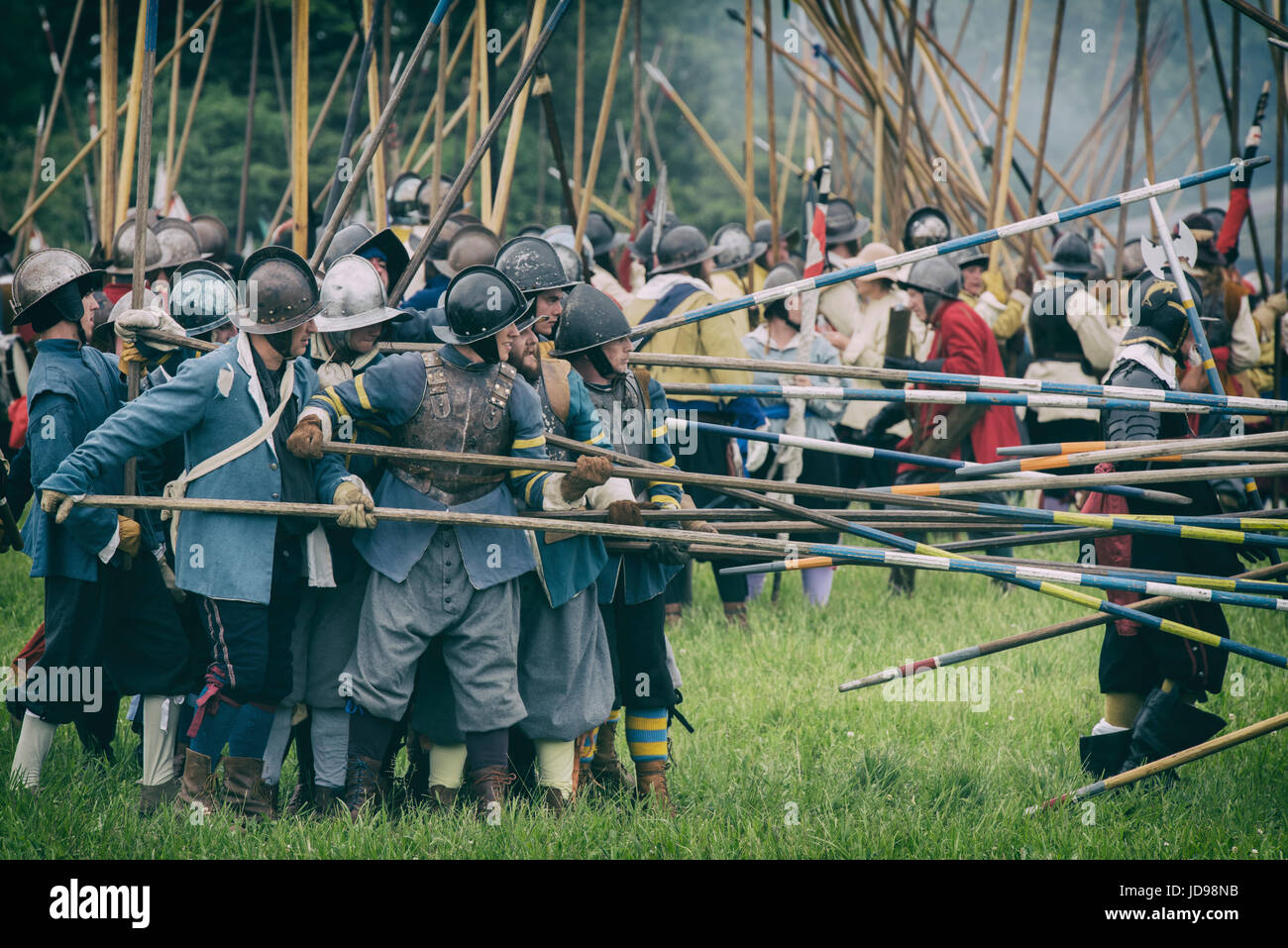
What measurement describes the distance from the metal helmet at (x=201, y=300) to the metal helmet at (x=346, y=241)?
54 centimetres

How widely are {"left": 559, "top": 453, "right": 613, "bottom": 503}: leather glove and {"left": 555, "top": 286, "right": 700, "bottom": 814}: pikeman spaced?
0.40 metres

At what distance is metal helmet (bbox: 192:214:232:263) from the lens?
926 cm

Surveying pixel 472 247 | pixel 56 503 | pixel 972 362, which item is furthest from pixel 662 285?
pixel 56 503

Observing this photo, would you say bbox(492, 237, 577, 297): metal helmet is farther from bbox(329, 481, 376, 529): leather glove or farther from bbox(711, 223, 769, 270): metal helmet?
bbox(711, 223, 769, 270): metal helmet

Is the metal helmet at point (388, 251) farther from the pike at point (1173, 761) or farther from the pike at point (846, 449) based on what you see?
the pike at point (1173, 761)

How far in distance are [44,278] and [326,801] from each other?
2.14 m

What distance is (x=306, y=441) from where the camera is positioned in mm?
4305

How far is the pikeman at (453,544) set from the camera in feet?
14.6

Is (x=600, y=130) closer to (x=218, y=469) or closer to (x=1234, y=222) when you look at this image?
(x=1234, y=222)

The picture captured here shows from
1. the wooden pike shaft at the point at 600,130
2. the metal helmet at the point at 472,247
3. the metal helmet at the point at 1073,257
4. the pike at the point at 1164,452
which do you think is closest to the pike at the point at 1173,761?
the pike at the point at 1164,452

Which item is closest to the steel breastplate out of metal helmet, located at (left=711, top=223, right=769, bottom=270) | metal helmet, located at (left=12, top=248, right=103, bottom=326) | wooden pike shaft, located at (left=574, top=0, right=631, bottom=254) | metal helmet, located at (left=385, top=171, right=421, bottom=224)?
metal helmet, located at (left=12, top=248, right=103, bottom=326)

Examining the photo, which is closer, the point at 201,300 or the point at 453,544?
the point at 453,544

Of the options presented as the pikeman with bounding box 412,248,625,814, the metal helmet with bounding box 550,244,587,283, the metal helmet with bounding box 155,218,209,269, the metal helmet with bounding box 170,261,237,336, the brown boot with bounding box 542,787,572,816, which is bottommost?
the brown boot with bounding box 542,787,572,816
